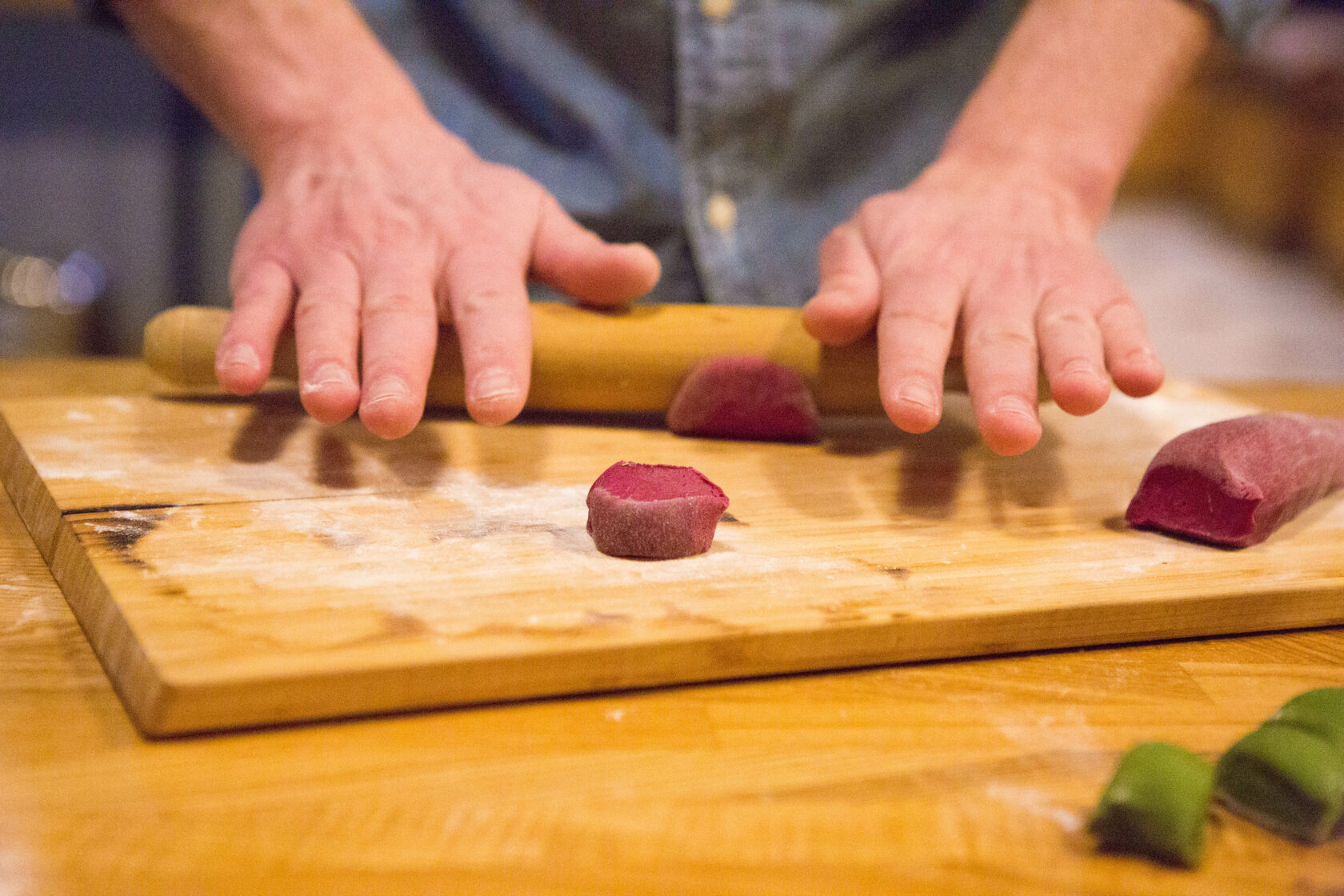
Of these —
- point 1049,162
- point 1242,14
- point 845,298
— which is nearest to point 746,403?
point 845,298

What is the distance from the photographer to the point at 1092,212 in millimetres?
2057

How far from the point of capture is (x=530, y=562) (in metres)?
1.24

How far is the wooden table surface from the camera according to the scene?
811mm

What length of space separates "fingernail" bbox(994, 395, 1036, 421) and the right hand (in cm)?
61

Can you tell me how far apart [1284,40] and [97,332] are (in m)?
7.12

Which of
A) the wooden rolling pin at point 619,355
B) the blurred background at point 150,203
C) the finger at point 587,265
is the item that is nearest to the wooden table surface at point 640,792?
the wooden rolling pin at point 619,355

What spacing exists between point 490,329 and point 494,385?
0.46 ft

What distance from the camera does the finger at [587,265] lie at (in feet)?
5.87

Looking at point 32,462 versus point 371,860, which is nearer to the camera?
point 371,860

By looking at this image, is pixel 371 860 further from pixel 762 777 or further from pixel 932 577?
pixel 932 577

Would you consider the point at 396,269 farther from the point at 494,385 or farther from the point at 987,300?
the point at 987,300

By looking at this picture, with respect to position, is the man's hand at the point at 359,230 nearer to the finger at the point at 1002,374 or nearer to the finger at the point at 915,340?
the finger at the point at 915,340

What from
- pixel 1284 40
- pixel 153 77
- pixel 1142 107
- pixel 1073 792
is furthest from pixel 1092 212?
pixel 1284 40

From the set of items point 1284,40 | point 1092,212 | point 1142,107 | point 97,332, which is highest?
point 1284,40
